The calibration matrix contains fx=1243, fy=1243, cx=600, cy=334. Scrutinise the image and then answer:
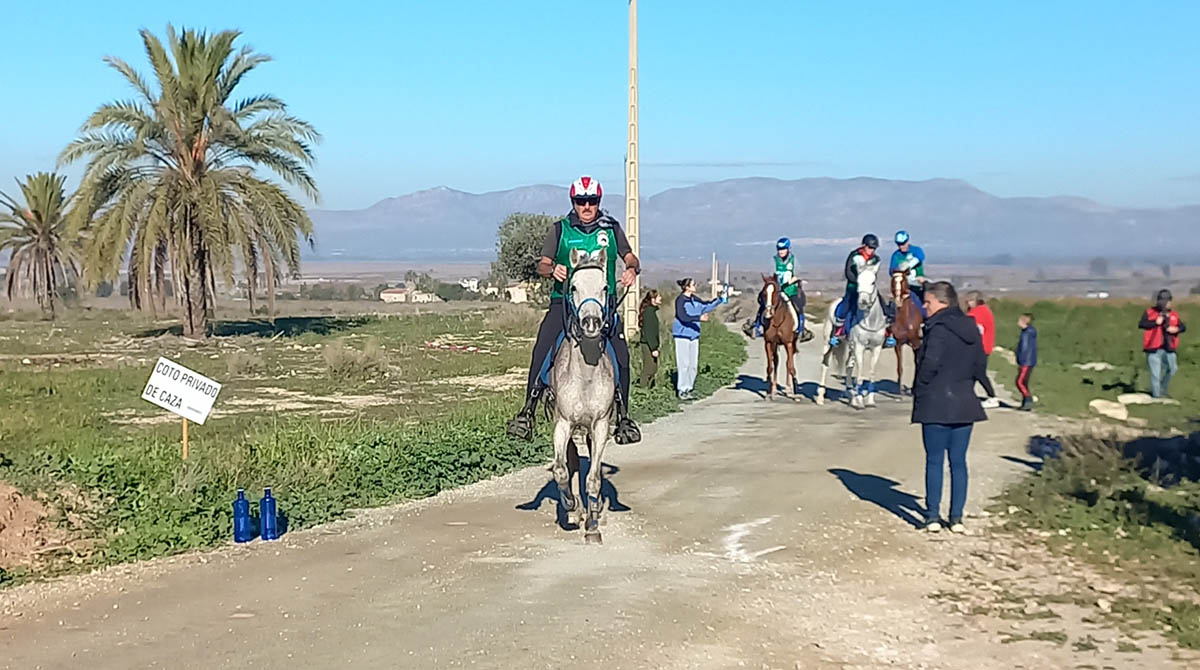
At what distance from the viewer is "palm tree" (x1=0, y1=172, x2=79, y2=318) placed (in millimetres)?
54312

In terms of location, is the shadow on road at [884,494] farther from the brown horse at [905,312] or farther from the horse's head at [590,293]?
the brown horse at [905,312]

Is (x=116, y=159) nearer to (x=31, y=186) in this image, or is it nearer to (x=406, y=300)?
(x=31, y=186)

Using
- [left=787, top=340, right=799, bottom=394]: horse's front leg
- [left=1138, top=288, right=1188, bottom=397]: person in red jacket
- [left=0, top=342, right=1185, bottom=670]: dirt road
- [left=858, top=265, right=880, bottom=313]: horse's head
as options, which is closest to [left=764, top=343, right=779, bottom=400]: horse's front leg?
[left=787, top=340, right=799, bottom=394]: horse's front leg

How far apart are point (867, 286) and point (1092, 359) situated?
15901 mm

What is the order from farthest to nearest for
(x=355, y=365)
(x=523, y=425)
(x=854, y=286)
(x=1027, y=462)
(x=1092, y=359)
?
(x=1092, y=359)
(x=355, y=365)
(x=854, y=286)
(x=1027, y=462)
(x=523, y=425)

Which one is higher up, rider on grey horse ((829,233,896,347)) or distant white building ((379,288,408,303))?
rider on grey horse ((829,233,896,347))

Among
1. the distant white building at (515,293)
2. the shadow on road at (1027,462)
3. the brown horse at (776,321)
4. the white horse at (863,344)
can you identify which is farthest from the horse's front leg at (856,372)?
the distant white building at (515,293)

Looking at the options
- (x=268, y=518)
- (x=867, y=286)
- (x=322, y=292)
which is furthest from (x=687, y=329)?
(x=322, y=292)

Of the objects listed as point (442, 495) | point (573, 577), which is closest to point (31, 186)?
point (442, 495)

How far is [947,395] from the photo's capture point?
1076 centimetres

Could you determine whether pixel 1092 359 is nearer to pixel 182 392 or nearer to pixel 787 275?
pixel 787 275

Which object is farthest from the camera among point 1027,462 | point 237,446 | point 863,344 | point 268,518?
point 863,344

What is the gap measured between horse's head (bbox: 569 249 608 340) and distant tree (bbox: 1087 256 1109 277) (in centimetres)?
402

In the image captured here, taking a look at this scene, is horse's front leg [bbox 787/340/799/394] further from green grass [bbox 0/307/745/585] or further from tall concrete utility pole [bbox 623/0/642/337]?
tall concrete utility pole [bbox 623/0/642/337]
